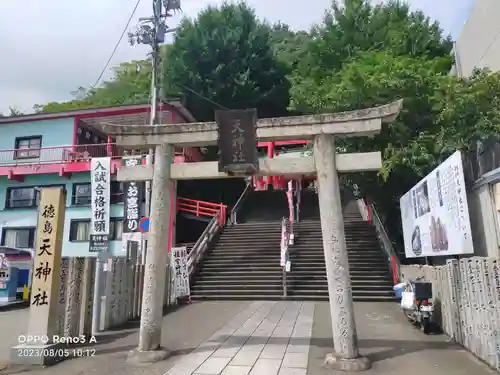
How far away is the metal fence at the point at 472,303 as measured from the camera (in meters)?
5.67

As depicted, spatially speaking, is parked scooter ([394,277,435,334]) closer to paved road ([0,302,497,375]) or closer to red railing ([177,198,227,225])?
paved road ([0,302,497,375])

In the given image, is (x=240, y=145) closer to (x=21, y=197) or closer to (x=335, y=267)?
(x=335, y=267)

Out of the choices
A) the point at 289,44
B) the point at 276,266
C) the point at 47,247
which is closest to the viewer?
the point at 47,247

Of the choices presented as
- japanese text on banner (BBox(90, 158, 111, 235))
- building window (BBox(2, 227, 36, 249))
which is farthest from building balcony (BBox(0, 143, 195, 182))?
building window (BBox(2, 227, 36, 249))

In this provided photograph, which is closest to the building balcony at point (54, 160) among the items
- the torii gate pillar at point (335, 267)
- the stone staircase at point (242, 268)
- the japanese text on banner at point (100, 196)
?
the japanese text on banner at point (100, 196)

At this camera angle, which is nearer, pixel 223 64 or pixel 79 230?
pixel 79 230

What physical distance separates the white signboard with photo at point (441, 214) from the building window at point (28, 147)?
19358mm

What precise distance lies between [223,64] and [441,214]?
17.9m

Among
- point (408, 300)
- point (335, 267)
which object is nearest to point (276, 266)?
point (408, 300)

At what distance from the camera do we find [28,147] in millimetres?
22469

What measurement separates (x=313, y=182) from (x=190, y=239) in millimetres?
9213

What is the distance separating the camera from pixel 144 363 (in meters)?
6.48

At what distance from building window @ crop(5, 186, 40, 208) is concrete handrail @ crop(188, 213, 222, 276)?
10103mm

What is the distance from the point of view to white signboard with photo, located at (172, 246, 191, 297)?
13.4 metres
